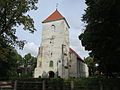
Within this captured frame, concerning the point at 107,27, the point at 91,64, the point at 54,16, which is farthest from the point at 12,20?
the point at 91,64

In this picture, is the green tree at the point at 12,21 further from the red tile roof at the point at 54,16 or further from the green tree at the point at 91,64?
the green tree at the point at 91,64

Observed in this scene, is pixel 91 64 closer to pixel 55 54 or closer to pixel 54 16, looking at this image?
pixel 55 54

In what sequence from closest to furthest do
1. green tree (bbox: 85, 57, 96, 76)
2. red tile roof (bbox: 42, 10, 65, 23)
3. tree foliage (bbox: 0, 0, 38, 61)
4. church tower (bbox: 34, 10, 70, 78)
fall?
tree foliage (bbox: 0, 0, 38, 61) → church tower (bbox: 34, 10, 70, 78) → red tile roof (bbox: 42, 10, 65, 23) → green tree (bbox: 85, 57, 96, 76)

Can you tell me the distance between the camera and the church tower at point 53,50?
3213 centimetres

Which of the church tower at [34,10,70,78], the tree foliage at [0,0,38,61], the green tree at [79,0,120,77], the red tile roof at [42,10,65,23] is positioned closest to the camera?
the green tree at [79,0,120,77]

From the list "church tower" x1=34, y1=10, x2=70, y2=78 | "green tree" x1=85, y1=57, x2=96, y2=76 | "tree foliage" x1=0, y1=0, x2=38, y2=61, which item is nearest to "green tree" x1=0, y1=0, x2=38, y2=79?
"tree foliage" x1=0, y1=0, x2=38, y2=61

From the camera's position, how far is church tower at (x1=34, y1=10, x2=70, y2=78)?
32.1 meters

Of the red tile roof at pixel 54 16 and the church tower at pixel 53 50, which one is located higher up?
the red tile roof at pixel 54 16

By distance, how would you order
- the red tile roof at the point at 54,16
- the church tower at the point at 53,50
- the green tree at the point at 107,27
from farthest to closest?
the red tile roof at the point at 54,16
the church tower at the point at 53,50
the green tree at the point at 107,27

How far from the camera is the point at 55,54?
33.7 metres

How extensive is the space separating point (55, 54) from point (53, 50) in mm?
1300

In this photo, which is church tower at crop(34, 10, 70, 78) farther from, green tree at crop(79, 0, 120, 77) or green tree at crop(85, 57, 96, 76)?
green tree at crop(85, 57, 96, 76)

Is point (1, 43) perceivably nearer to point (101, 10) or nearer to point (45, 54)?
point (101, 10)

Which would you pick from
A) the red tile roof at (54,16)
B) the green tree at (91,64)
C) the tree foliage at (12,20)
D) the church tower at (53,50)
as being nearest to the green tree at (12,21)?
the tree foliage at (12,20)
